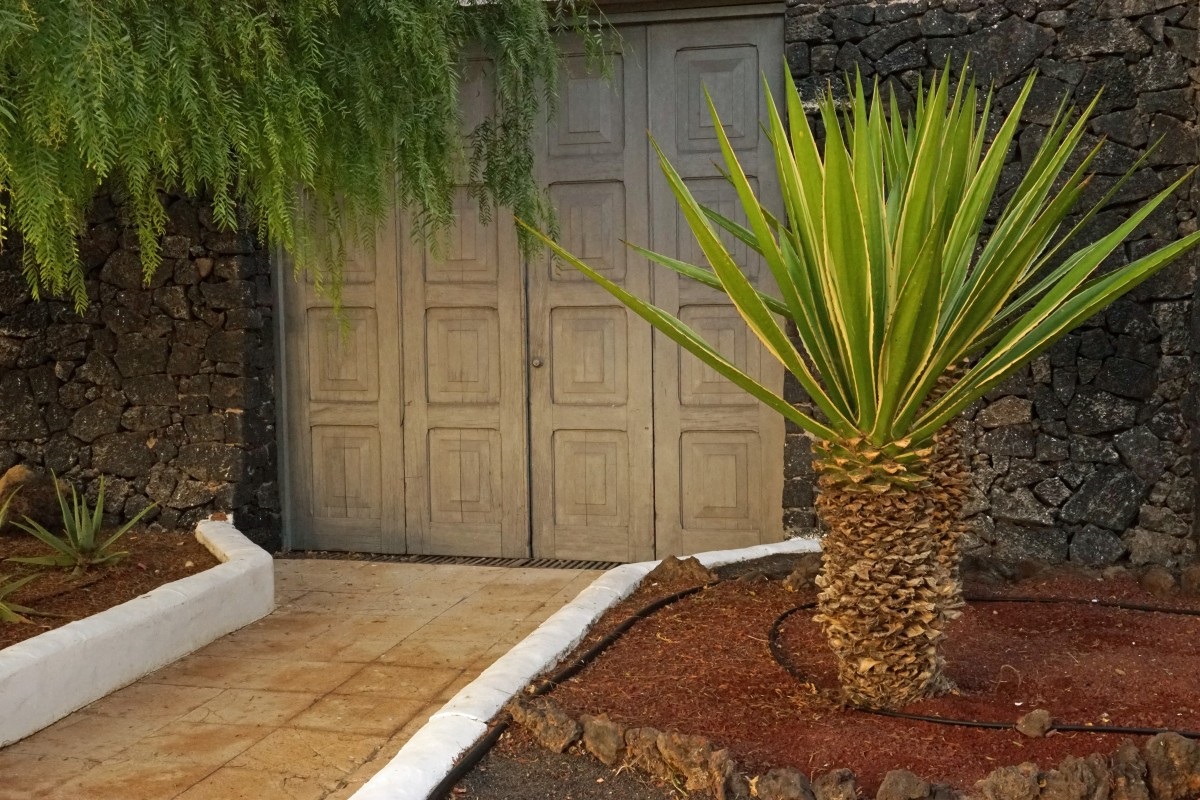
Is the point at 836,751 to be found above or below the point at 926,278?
below

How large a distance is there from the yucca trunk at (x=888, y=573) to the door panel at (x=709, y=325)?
8.66 ft

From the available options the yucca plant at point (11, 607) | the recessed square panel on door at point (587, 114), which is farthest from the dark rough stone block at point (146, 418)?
the recessed square panel on door at point (587, 114)

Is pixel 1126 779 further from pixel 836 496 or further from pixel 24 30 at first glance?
pixel 24 30

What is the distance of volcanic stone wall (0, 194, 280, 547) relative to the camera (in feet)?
18.1

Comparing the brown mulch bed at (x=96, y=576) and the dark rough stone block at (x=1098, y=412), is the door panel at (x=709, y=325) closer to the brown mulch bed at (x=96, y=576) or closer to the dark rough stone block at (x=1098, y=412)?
the dark rough stone block at (x=1098, y=412)

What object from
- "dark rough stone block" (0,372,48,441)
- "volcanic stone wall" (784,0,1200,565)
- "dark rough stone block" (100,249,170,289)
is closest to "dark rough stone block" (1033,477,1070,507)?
"volcanic stone wall" (784,0,1200,565)

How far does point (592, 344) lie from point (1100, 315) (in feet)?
6.97

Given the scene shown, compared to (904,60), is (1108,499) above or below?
below

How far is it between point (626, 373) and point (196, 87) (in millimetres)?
2855

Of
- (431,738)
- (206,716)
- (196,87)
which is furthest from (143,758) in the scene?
(196,87)

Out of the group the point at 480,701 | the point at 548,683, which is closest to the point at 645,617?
the point at 548,683

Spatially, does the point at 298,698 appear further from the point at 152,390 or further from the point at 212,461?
the point at 152,390

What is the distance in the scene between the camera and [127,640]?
12.3ft

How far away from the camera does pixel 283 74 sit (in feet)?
10.1
